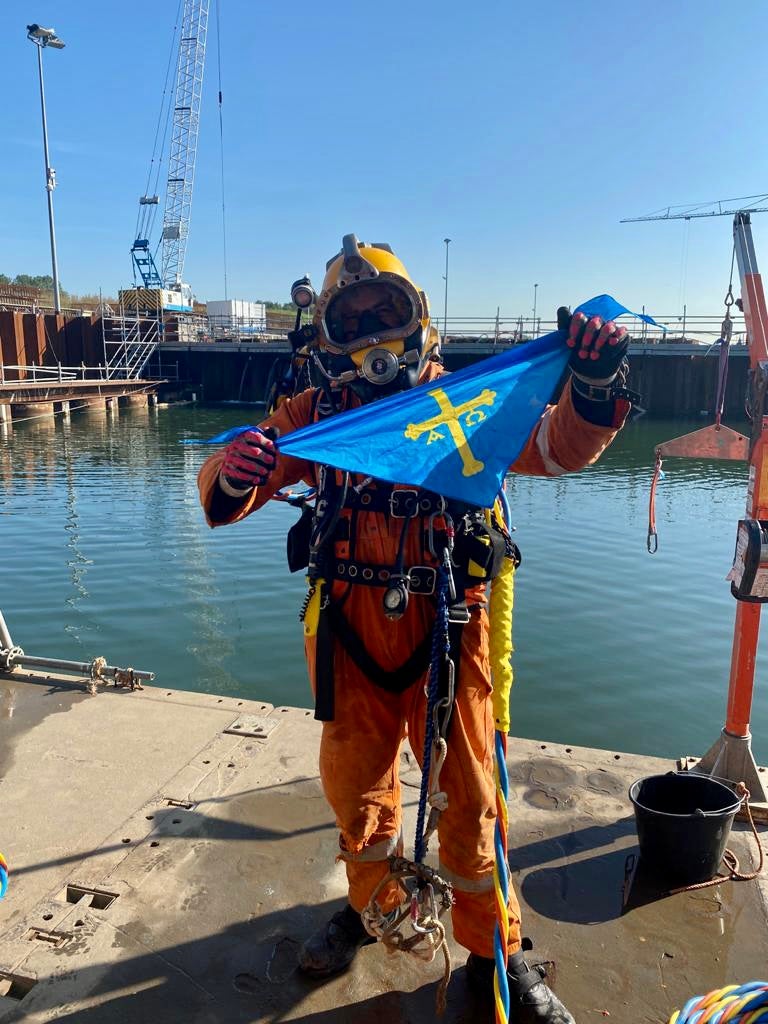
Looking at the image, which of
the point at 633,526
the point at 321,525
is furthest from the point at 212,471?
the point at 633,526

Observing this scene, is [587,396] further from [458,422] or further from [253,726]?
[253,726]

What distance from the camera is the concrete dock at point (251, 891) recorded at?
2.24 m

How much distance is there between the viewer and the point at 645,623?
24.0ft

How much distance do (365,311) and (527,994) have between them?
217 centimetres

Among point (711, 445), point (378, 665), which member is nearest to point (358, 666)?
point (378, 665)

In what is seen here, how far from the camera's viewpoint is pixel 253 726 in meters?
3.80

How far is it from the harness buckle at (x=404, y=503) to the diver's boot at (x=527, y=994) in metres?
1.36

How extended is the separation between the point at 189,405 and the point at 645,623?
28667mm

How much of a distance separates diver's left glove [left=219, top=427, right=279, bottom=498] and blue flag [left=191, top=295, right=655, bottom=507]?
5 centimetres

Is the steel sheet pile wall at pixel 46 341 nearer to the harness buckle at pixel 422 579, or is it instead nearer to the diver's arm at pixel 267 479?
the diver's arm at pixel 267 479

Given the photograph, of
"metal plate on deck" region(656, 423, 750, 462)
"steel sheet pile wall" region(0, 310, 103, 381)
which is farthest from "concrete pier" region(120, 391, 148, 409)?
"metal plate on deck" region(656, 423, 750, 462)

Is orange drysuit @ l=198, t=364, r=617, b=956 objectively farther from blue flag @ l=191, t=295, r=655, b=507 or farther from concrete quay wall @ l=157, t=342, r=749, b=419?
concrete quay wall @ l=157, t=342, r=749, b=419

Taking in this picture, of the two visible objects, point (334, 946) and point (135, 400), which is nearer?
point (334, 946)

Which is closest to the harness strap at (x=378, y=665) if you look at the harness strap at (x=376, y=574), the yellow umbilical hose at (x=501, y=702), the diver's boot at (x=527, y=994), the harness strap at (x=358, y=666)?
the harness strap at (x=358, y=666)
